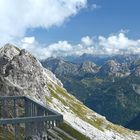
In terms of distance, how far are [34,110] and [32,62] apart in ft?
512

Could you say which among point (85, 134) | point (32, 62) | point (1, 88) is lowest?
point (85, 134)

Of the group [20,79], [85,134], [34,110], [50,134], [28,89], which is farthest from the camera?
[85,134]

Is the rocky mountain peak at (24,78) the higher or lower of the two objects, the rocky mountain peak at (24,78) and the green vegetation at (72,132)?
the higher

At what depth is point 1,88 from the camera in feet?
479

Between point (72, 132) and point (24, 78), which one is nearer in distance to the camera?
point (24, 78)

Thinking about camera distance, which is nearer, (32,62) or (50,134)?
(50,134)

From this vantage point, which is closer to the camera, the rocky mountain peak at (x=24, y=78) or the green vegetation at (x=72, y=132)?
the rocky mountain peak at (x=24, y=78)

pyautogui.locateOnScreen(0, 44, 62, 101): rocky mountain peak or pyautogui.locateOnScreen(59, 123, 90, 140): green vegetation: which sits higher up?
pyautogui.locateOnScreen(0, 44, 62, 101): rocky mountain peak

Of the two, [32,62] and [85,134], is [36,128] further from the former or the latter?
[85,134]

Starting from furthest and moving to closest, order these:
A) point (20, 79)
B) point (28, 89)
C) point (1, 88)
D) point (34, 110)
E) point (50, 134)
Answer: point (20, 79)
point (28, 89)
point (1, 88)
point (34, 110)
point (50, 134)

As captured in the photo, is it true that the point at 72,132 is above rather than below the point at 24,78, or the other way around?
below

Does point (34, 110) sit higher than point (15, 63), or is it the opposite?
point (15, 63)

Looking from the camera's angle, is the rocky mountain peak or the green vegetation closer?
the rocky mountain peak

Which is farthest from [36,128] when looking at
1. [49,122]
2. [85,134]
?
[85,134]
